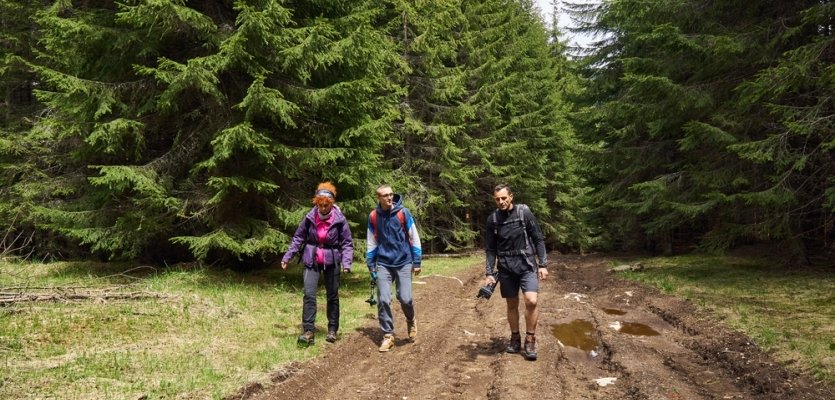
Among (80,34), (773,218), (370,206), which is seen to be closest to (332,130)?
(370,206)

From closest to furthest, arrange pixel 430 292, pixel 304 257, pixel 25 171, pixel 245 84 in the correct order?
pixel 304 257
pixel 245 84
pixel 430 292
pixel 25 171

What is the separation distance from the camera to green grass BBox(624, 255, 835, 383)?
5.96 metres

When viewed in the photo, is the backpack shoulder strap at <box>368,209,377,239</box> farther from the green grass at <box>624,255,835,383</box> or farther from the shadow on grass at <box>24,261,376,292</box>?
the green grass at <box>624,255,835,383</box>

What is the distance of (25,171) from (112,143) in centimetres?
666

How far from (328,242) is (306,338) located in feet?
4.38

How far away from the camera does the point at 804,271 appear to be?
468 inches

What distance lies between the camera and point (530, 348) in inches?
241

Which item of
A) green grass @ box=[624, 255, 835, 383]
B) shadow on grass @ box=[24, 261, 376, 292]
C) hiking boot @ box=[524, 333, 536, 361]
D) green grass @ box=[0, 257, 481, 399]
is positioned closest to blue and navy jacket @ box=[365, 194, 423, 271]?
green grass @ box=[0, 257, 481, 399]

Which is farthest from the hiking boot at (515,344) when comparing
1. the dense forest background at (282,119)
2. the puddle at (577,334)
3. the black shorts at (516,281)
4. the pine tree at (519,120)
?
the pine tree at (519,120)

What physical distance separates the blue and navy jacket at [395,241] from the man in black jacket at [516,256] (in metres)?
1.11

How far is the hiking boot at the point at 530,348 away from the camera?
6.07 m

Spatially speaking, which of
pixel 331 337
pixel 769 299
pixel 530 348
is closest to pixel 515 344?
pixel 530 348

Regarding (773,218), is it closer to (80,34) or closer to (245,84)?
(245,84)

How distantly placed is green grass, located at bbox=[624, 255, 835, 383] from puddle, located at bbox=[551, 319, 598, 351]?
2.13 metres
